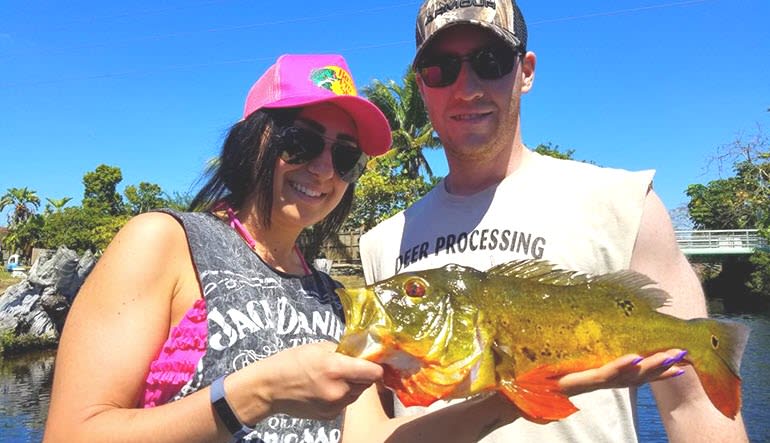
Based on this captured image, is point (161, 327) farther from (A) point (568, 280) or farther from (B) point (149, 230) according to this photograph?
(A) point (568, 280)

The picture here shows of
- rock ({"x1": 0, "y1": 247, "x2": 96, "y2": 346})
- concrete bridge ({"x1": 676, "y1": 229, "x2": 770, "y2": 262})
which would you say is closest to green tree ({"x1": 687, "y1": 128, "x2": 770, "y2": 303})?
concrete bridge ({"x1": 676, "y1": 229, "x2": 770, "y2": 262})

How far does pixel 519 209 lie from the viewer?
312 centimetres

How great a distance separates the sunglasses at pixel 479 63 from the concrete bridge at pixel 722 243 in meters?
36.2

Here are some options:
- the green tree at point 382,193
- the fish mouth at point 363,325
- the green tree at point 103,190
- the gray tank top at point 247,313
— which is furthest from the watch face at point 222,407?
the green tree at point 103,190

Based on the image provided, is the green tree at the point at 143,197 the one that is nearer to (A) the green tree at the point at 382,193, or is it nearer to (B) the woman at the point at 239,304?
(A) the green tree at the point at 382,193

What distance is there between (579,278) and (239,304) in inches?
56.9

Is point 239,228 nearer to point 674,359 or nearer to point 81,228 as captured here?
point 674,359

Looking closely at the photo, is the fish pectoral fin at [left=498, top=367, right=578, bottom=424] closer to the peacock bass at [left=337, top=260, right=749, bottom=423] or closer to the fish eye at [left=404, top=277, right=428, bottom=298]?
the peacock bass at [left=337, top=260, right=749, bottom=423]

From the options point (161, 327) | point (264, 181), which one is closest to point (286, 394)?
point (161, 327)

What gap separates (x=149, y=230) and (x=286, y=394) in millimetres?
930

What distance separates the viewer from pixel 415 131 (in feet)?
136

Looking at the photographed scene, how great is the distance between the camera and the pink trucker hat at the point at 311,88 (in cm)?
291

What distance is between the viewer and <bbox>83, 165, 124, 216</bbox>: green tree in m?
48.3

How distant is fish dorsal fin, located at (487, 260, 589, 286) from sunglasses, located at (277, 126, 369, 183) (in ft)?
3.46
